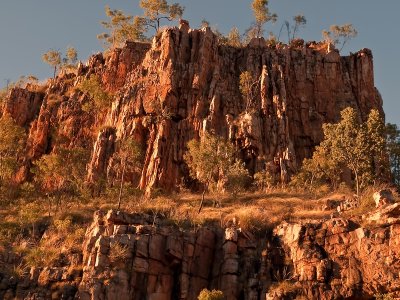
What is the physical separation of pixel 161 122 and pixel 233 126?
6666 millimetres

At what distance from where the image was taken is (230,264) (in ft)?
107

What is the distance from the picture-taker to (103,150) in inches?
2130

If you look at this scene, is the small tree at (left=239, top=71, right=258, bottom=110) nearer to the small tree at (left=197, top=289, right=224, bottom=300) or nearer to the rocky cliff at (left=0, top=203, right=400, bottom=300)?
the rocky cliff at (left=0, top=203, right=400, bottom=300)

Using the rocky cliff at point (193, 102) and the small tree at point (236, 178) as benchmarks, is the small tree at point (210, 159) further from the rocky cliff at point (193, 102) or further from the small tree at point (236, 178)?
the rocky cliff at point (193, 102)

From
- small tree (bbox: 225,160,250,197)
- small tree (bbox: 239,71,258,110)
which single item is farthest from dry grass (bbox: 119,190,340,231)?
small tree (bbox: 239,71,258,110)

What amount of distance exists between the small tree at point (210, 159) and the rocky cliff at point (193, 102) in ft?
15.3

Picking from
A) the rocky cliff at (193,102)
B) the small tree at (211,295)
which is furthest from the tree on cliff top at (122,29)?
the small tree at (211,295)

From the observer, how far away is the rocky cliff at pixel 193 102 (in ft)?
176

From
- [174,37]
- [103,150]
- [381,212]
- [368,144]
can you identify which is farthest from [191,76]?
[381,212]

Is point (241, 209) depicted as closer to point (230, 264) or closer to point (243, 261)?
point (243, 261)

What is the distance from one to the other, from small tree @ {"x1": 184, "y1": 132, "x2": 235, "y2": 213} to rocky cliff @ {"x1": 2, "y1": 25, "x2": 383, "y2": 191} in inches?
183

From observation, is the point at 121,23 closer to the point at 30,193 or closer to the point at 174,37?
the point at 174,37

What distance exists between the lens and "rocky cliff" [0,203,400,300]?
30.3 meters

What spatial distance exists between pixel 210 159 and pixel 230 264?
13082 millimetres
